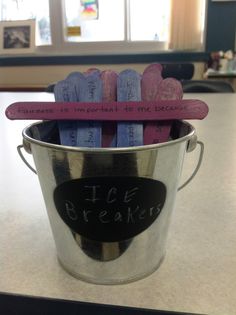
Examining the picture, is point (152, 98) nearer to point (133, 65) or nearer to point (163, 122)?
point (163, 122)

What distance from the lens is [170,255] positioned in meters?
0.39

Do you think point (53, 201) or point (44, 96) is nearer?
point (53, 201)

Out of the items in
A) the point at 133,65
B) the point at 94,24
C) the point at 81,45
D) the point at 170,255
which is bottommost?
the point at 170,255

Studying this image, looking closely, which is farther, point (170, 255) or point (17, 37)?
point (17, 37)

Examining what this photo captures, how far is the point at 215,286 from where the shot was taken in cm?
34

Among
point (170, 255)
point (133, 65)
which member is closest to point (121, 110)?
point (170, 255)

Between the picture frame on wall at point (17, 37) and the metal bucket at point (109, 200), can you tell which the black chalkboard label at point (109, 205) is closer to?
the metal bucket at point (109, 200)

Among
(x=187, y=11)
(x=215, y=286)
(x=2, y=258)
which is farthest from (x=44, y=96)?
(x=187, y=11)

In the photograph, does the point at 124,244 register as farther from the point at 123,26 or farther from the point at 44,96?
the point at 123,26

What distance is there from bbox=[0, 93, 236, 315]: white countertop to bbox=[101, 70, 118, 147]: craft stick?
0.49ft

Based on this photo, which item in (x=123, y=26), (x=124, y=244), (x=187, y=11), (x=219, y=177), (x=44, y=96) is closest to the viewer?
(x=124, y=244)

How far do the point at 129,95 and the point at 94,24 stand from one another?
3.52 m

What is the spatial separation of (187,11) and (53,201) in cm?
330

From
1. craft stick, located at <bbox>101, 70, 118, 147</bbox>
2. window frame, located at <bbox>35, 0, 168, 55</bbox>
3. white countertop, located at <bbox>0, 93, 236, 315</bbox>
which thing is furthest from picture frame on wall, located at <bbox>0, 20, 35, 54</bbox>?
craft stick, located at <bbox>101, 70, 118, 147</bbox>
